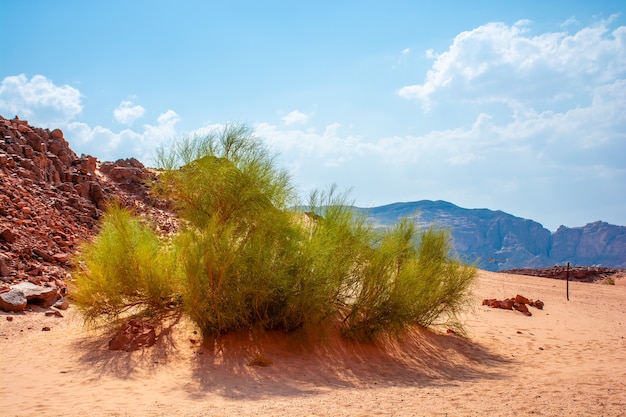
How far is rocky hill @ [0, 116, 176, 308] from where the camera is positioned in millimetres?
17828

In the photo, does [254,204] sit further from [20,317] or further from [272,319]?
[20,317]

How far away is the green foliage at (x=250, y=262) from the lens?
11.4 meters

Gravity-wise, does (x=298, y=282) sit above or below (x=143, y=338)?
above

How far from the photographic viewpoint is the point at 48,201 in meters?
22.9

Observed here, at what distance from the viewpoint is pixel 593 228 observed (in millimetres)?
92188

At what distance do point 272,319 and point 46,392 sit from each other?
460 centimetres

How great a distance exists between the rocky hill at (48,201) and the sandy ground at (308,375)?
3720 mm

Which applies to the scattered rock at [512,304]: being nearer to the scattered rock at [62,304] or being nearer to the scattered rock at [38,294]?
the scattered rock at [62,304]

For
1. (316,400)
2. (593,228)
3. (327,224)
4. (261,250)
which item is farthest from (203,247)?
(593,228)

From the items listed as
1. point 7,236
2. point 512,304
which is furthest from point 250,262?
point 512,304

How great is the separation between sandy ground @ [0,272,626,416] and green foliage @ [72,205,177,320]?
0.80 meters

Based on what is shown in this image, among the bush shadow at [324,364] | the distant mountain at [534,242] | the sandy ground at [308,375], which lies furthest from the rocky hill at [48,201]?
the distant mountain at [534,242]

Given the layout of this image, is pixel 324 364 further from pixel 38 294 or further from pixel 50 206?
pixel 50 206

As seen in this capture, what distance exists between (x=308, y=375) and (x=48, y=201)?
53.4 ft
